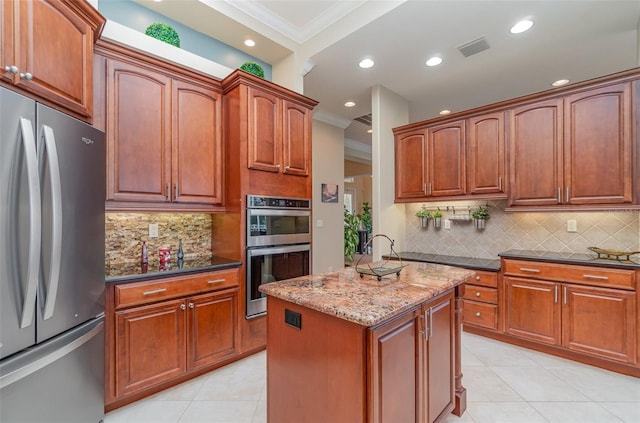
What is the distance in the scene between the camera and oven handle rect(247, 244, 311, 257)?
2.65 m

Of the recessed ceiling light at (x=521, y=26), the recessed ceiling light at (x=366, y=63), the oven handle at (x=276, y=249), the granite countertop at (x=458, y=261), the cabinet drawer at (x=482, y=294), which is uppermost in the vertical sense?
the recessed ceiling light at (x=366, y=63)

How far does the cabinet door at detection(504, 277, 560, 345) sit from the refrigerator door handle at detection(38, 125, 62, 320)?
3655 millimetres

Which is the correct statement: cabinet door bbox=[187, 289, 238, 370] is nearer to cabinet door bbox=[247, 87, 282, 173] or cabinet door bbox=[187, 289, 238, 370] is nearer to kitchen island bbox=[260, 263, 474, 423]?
kitchen island bbox=[260, 263, 474, 423]

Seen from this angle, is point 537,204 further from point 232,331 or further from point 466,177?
point 232,331

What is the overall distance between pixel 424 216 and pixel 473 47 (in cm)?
209

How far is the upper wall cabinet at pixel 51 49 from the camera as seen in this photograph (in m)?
1.37

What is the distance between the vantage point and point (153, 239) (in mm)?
2678

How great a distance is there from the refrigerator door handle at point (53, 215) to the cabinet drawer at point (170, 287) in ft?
1.83

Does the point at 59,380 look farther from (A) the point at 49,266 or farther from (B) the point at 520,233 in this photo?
(B) the point at 520,233

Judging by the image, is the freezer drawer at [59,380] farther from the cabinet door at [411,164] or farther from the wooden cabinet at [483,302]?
the cabinet door at [411,164]

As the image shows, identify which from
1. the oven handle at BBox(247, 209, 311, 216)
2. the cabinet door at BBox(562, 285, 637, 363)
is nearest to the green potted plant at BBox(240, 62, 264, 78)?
the oven handle at BBox(247, 209, 311, 216)

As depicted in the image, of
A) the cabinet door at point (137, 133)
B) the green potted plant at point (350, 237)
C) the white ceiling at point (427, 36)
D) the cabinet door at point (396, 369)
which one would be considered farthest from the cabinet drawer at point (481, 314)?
the cabinet door at point (137, 133)

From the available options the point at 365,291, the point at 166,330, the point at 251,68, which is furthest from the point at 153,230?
the point at 365,291

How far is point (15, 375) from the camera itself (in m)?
1.23
